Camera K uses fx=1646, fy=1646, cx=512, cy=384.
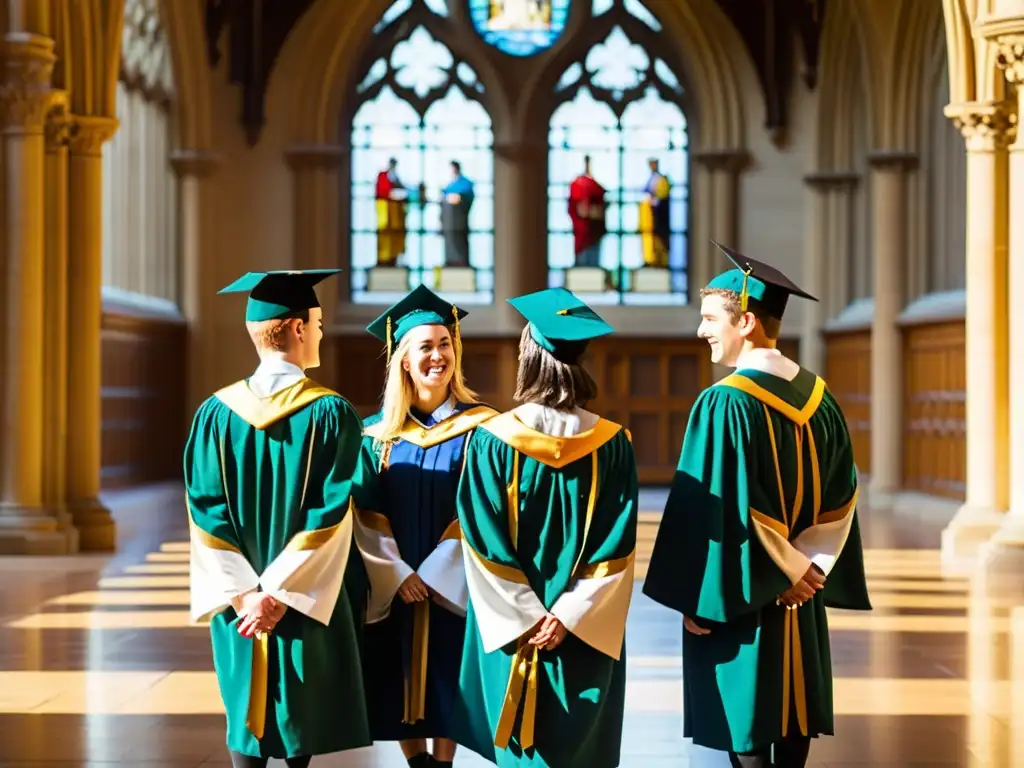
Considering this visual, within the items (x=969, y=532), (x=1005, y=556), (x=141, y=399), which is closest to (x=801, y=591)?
(x=1005, y=556)

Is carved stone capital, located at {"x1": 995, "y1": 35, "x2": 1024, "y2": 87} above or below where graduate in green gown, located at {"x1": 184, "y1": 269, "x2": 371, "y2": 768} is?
above

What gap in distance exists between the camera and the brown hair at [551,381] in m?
4.02

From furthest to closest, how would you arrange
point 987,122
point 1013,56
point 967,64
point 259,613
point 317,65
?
point 317,65 < point 967,64 < point 987,122 < point 1013,56 < point 259,613

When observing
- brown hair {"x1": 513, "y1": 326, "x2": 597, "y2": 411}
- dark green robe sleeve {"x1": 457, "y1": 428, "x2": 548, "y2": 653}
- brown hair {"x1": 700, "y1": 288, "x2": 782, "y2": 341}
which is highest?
brown hair {"x1": 700, "y1": 288, "x2": 782, "y2": 341}

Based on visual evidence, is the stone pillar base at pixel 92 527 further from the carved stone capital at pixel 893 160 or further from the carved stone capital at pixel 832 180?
the carved stone capital at pixel 832 180

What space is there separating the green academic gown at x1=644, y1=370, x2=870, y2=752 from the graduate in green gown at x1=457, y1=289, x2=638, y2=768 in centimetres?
22

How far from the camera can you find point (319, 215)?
63.7ft

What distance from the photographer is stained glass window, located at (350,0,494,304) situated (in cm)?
1983

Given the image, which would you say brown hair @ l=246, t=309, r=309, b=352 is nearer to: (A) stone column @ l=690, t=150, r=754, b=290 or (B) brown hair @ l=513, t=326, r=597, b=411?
(B) brown hair @ l=513, t=326, r=597, b=411

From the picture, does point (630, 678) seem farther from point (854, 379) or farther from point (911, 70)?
point (854, 379)

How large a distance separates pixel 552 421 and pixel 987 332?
8298 mm

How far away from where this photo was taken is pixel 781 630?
167 inches

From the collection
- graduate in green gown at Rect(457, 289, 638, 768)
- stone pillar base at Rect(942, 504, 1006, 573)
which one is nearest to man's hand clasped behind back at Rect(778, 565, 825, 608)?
graduate in green gown at Rect(457, 289, 638, 768)

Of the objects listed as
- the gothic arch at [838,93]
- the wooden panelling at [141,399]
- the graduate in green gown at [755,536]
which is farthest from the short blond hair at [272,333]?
the gothic arch at [838,93]
